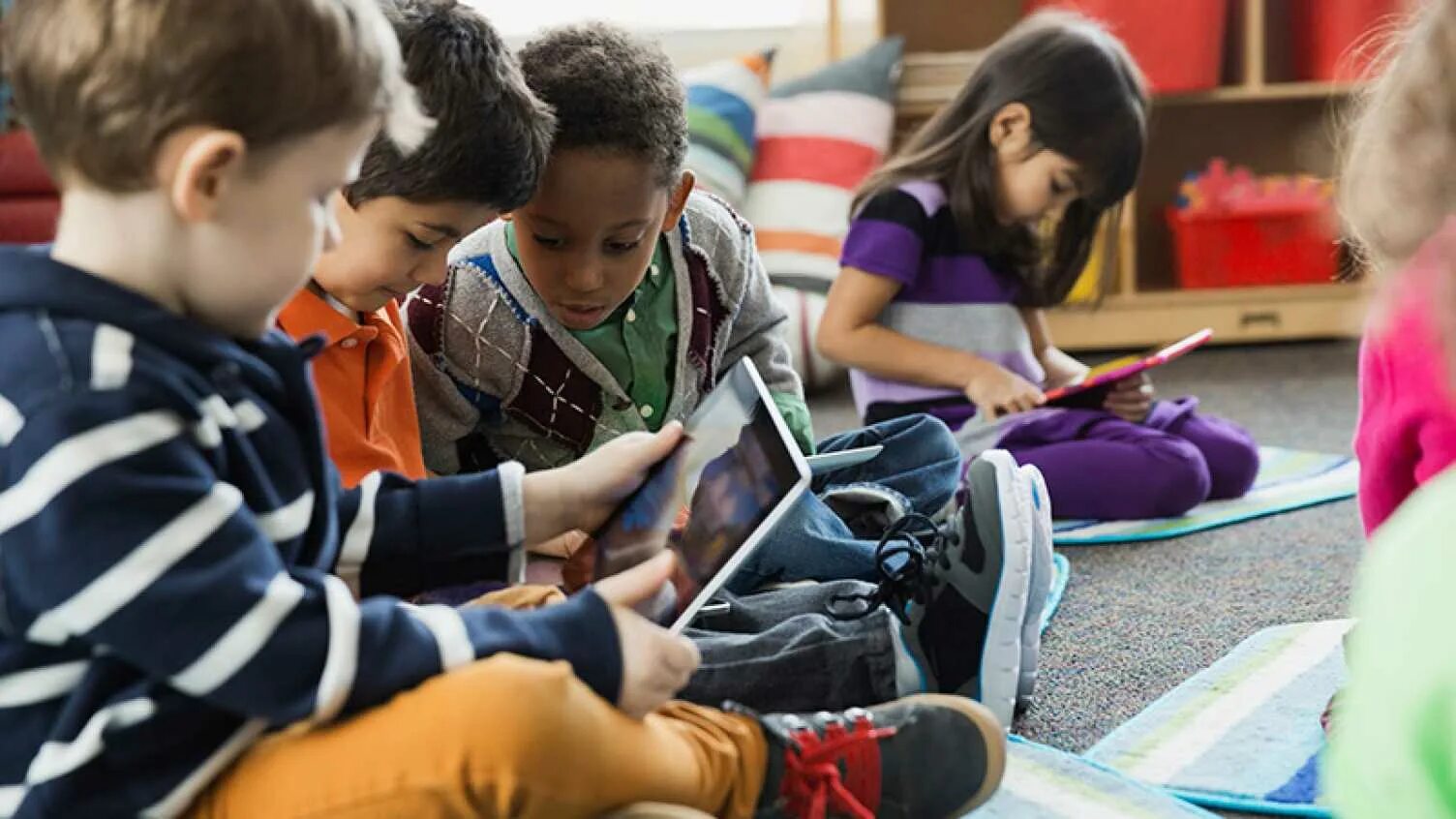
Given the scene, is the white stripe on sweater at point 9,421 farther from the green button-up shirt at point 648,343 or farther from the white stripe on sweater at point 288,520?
the green button-up shirt at point 648,343

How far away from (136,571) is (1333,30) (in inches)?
96.4

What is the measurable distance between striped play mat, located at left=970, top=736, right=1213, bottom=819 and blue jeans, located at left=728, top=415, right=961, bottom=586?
7.5 inches

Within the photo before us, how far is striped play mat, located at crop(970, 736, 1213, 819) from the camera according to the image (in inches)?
38.2

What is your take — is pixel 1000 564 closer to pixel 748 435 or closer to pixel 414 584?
pixel 748 435

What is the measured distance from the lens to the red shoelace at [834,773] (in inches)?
34.7

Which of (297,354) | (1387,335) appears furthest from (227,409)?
(1387,335)

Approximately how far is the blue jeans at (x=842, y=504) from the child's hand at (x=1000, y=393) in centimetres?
38

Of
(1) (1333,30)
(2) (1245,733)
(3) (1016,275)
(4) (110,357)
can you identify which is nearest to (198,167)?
(4) (110,357)

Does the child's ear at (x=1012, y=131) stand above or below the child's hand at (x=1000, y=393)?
above

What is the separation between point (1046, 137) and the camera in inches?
69.8

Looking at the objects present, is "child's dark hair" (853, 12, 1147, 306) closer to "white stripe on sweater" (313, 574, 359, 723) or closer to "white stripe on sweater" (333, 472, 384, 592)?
"white stripe on sweater" (333, 472, 384, 592)

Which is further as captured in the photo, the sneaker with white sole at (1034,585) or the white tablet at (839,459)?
the white tablet at (839,459)

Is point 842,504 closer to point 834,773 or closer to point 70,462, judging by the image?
point 834,773

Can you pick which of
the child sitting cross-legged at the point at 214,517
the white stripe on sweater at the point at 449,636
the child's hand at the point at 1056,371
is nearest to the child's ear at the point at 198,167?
the child sitting cross-legged at the point at 214,517
